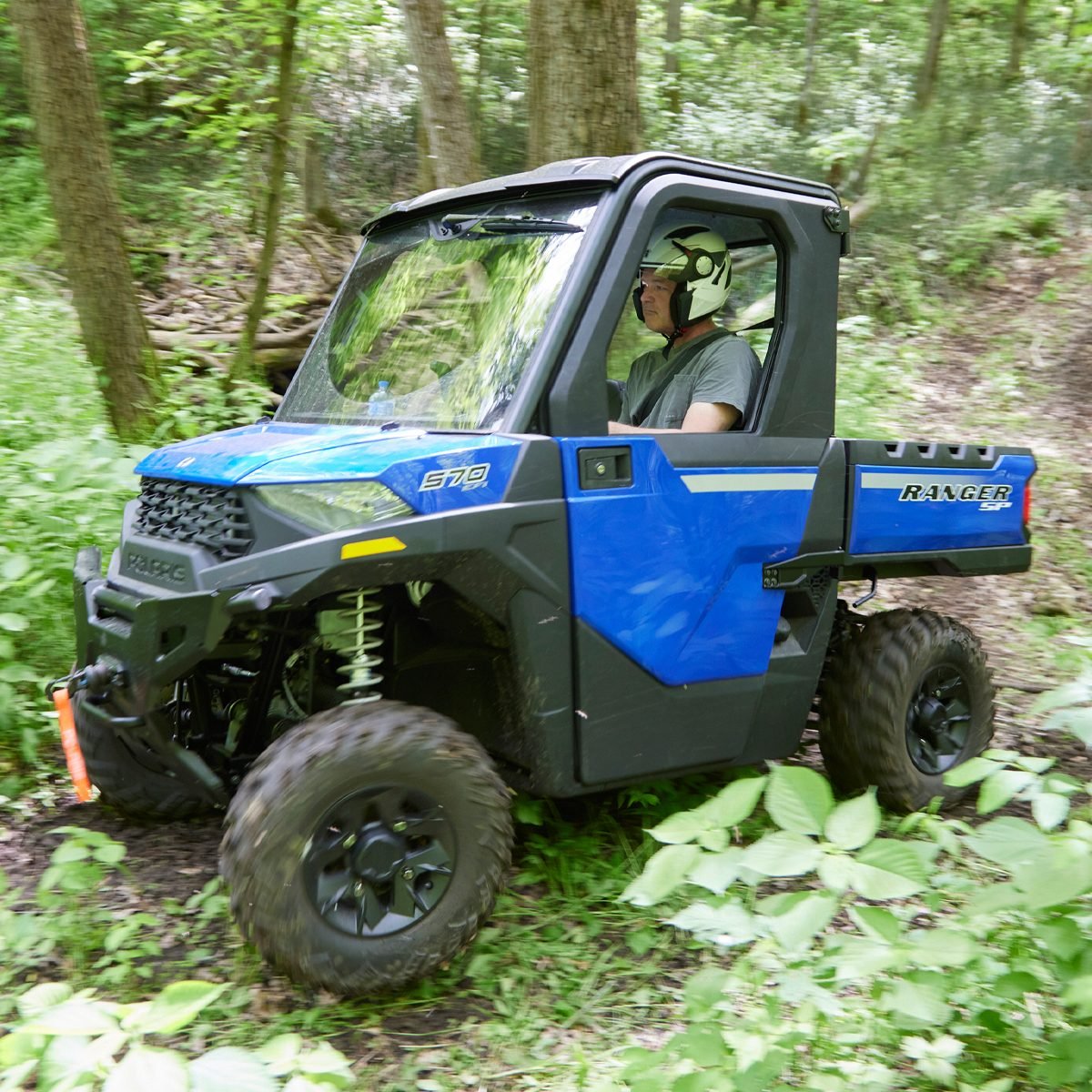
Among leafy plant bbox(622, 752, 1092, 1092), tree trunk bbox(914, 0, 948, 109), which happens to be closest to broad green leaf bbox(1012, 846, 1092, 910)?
leafy plant bbox(622, 752, 1092, 1092)

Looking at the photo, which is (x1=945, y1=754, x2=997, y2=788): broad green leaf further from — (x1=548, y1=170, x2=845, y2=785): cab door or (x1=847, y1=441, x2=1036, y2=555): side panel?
(x1=847, y1=441, x2=1036, y2=555): side panel

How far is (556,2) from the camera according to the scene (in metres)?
5.46

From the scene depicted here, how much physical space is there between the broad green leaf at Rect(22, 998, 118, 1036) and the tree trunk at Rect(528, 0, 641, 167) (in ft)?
15.6

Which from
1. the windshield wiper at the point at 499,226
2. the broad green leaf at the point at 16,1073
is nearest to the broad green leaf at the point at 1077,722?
the broad green leaf at the point at 16,1073

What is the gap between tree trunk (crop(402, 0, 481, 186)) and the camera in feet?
22.0

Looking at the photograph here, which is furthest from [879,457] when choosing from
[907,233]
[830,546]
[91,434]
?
[907,233]

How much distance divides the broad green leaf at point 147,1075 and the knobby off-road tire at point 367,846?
1.37 meters

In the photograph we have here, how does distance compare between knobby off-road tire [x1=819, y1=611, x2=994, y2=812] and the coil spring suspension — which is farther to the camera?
knobby off-road tire [x1=819, y1=611, x2=994, y2=812]

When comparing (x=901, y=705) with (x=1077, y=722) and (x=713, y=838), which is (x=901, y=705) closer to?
(x=1077, y=722)

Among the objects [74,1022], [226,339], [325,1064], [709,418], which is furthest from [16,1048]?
[226,339]

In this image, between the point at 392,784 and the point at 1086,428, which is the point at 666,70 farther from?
the point at 392,784

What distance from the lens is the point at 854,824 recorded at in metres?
1.78

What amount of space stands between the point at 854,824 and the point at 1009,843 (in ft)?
0.95

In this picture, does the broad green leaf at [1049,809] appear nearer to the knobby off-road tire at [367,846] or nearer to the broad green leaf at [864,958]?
the broad green leaf at [864,958]
